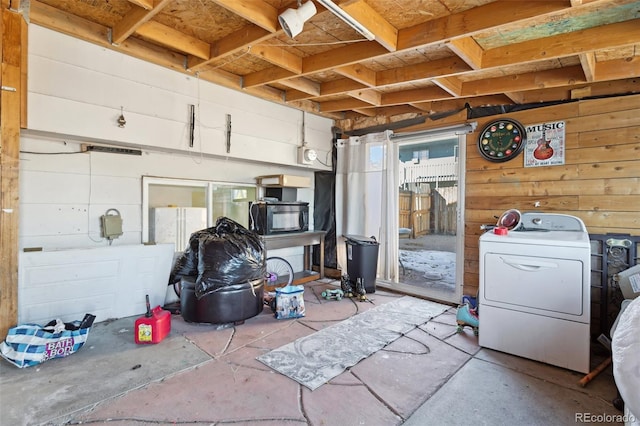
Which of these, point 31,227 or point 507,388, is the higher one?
point 31,227

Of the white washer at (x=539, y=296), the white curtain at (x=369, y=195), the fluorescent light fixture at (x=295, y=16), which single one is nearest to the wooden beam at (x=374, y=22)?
the fluorescent light fixture at (x=295, y=16)

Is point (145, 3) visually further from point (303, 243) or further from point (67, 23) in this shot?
point (303, 243)

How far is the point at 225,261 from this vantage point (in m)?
2.79

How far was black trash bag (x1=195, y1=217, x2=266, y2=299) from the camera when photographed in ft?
9.07

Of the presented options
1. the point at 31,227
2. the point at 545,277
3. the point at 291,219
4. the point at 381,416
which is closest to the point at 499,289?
the point at 545,277

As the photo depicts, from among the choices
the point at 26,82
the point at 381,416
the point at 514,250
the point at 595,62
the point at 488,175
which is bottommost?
the point at 381,416

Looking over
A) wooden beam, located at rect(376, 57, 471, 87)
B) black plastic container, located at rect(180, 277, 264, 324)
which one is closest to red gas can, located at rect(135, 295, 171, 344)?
black plastic container, located at rect(180, 277, 264, 324)

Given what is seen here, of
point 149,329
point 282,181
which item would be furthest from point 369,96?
point 149,329

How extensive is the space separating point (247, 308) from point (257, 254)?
504 mm

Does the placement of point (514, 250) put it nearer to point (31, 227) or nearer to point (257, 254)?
point (257, 254)

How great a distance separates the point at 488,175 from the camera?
3.44 m

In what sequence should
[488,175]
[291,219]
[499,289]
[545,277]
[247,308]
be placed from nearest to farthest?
[545,277] < [499,289] < [247,308] < [488,175] < [291,219]

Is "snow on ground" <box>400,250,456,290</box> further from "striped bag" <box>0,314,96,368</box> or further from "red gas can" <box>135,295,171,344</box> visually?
"striped bag" <box>0,314,96,368</box>

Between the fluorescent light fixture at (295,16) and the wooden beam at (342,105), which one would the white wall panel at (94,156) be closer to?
the wooden beam at (342,105)
